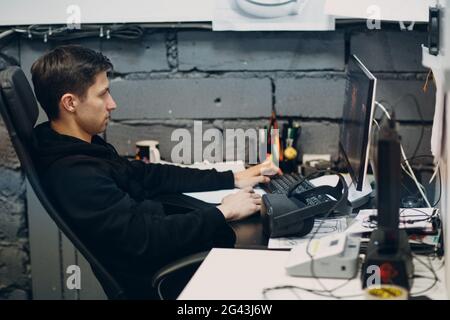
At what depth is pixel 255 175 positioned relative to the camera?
93.0 inches

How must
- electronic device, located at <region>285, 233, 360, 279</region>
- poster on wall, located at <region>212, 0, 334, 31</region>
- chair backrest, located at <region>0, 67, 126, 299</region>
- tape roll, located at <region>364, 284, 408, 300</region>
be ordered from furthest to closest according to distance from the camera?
poster on wall, located at <region>212, 0, 334, 31</region>, chair backrest, located at <region>0, 67, 126, 299</region>, electronic device, located at <region>285, 233, 360, 279</region>, tape roll, located at <region>364, 284, 408, 300</region>

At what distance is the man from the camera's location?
5.90ft

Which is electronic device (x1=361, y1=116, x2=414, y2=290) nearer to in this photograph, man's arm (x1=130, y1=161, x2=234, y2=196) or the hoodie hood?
the hoodie hood

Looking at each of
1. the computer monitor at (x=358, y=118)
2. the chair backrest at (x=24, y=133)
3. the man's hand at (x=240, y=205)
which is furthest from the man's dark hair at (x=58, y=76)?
the computer monitor at (x=358, y=118)

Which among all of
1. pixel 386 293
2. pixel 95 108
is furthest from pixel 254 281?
pixel 95 108

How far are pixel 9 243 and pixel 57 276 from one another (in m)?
0.24

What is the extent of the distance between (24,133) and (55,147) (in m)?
0.15

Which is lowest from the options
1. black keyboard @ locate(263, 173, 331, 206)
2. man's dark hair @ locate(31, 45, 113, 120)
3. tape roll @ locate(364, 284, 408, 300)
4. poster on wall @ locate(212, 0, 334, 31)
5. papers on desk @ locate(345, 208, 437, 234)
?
tape roll @ locate(364, 284, 408, 300)

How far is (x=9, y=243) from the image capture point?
111 inches

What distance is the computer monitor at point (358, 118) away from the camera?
1803 millimetres

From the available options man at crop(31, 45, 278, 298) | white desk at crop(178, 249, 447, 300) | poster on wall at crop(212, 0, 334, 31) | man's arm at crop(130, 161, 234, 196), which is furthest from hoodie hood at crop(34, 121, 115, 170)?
poster on wall at crop(212, 0, 334, 31)

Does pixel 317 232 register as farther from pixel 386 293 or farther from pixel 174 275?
pixel 386 293

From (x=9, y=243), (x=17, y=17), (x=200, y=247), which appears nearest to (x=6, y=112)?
(x=200, y=247)

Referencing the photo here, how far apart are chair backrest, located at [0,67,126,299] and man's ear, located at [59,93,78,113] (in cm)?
22
